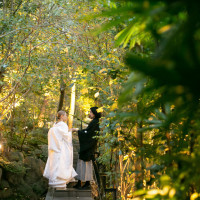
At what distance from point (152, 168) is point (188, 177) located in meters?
0.61

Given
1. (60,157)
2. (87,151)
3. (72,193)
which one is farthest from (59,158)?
(72,193)

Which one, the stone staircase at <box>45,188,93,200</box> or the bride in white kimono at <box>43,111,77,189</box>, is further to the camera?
the bride in white kimono at <box>43,111,77,189</box>

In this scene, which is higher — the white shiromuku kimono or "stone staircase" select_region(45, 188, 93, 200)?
the white shiromuku kimono

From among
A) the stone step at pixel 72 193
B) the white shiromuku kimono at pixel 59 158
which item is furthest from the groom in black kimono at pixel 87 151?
the white shiromuku kimono at pixel 59 158

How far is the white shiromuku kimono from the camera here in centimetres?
774

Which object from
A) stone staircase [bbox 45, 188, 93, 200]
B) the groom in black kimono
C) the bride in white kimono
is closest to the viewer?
stone staircase [bbox 45, 188, 93, 200]

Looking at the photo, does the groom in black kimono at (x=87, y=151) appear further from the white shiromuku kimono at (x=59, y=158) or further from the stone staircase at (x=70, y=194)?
the white shiromuku kimono at (x=59, y=158)

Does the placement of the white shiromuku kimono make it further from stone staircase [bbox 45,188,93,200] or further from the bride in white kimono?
stone staircase [bbox 45,188,93,200]

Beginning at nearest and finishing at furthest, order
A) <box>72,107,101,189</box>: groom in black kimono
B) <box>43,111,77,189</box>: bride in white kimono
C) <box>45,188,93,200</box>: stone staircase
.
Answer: <box>45,188,93,200</box>: stone staircase
<box>72,107,101,189</box>: groom in black kimono
<box>43,111,77,189</box>: bride in white kimono

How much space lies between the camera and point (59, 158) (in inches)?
309

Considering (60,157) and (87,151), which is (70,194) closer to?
(60,157)

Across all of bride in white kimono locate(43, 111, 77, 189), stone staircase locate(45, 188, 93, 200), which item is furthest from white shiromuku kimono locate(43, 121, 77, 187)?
stone staircase locate(45, 188, 93, 200)

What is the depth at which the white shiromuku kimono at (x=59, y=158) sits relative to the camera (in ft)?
25.4

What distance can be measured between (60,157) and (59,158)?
4cm
